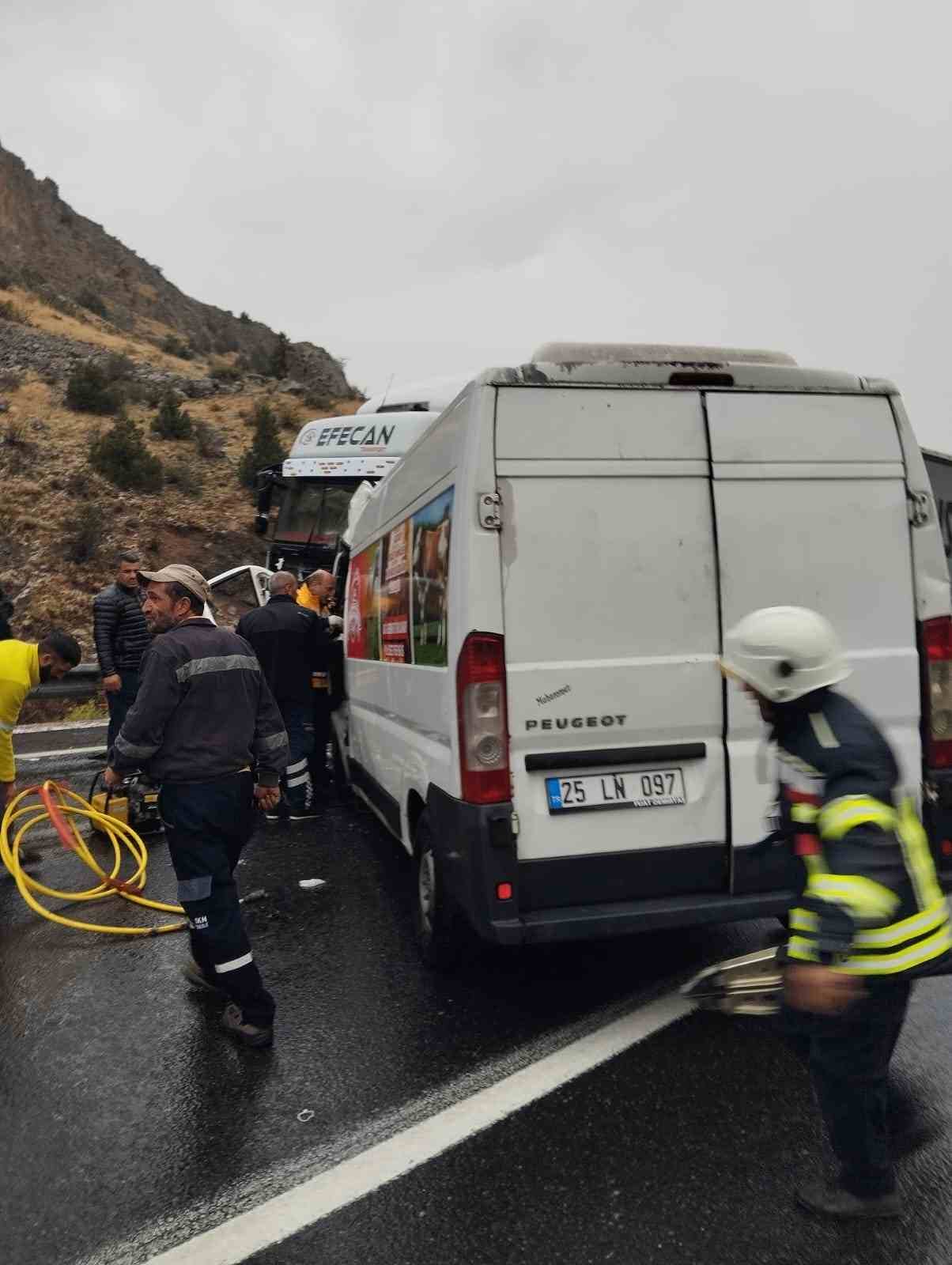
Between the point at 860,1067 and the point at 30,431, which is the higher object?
the point at 30,431

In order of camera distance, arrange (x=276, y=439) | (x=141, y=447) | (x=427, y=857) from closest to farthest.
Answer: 1. (x=427, y=857)
2. (x=141, y=447)
3. (x=276, y=439)

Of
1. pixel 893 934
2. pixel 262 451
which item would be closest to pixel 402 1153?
pixel 893 934

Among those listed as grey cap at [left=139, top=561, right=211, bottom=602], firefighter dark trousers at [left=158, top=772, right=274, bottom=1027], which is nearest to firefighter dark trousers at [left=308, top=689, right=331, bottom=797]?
grey cap at [left=139, top=561, right=211, bottom=602]

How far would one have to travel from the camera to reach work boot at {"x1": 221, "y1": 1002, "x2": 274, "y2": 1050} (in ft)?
12.5

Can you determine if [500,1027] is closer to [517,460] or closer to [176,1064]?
[176,1064]

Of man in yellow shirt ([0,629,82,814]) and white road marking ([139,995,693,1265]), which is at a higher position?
man in yellow shirt ([0,629,82,814])

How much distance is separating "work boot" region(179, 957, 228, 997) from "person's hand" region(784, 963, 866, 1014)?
9.16 ft

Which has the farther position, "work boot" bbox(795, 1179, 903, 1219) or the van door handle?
the van door handle

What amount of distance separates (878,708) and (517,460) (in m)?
1.72

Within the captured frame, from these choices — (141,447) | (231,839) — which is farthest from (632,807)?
(141,447)

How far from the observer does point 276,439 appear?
28016 millimetres

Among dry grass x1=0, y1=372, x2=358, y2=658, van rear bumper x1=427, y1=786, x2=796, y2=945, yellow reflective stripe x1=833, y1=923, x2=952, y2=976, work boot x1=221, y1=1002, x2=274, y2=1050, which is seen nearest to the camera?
yellow reflective stripe x1=833, y1=923, x2=952, y2=976

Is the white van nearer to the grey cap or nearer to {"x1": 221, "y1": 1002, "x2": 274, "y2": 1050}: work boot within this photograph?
{"x1": 221, "y1": 1002, "x2": 274, "y2": 1050}: work boot

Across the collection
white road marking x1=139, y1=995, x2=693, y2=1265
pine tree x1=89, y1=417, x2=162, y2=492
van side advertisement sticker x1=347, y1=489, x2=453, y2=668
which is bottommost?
white road marking x1=139, y1=995, x2=693, y2=1265
